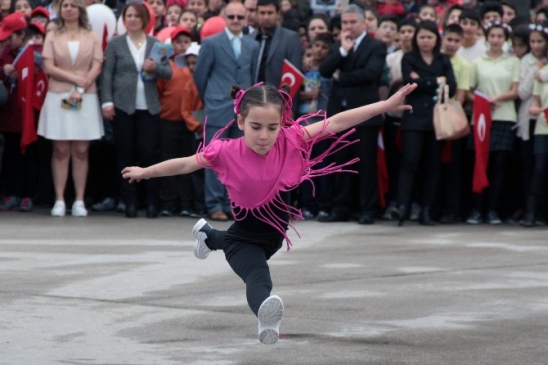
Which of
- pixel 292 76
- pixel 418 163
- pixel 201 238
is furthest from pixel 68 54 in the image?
pixel 201 238

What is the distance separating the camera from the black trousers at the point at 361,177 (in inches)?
508

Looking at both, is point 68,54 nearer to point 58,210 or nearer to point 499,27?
point 58,210

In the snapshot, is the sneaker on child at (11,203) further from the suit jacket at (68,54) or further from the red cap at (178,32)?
the red cap at (178,32)

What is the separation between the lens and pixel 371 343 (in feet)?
22.1

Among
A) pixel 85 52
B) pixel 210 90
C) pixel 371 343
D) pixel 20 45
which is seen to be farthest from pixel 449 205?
pixel 371 343

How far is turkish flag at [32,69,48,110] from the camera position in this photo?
1315 centimetres

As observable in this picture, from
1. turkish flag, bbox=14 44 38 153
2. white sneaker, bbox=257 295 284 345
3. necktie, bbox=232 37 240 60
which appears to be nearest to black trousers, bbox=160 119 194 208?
necktie, bbox=232 37 240 60

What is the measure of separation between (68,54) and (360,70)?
3242mm

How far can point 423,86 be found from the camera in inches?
499

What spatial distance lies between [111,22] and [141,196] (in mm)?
2225

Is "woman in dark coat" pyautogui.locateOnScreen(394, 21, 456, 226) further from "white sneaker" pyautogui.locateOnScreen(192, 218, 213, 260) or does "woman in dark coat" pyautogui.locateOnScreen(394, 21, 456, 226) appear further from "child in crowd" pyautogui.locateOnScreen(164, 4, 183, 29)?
"white sneaker" pyautogui.locateOnScreen(192, 218, 213, 260)

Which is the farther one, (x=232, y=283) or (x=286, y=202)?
(x=232, y=283)

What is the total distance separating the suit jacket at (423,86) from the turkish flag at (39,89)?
160 inches

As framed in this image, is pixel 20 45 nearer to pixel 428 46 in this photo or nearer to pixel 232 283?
pixel 428 46
